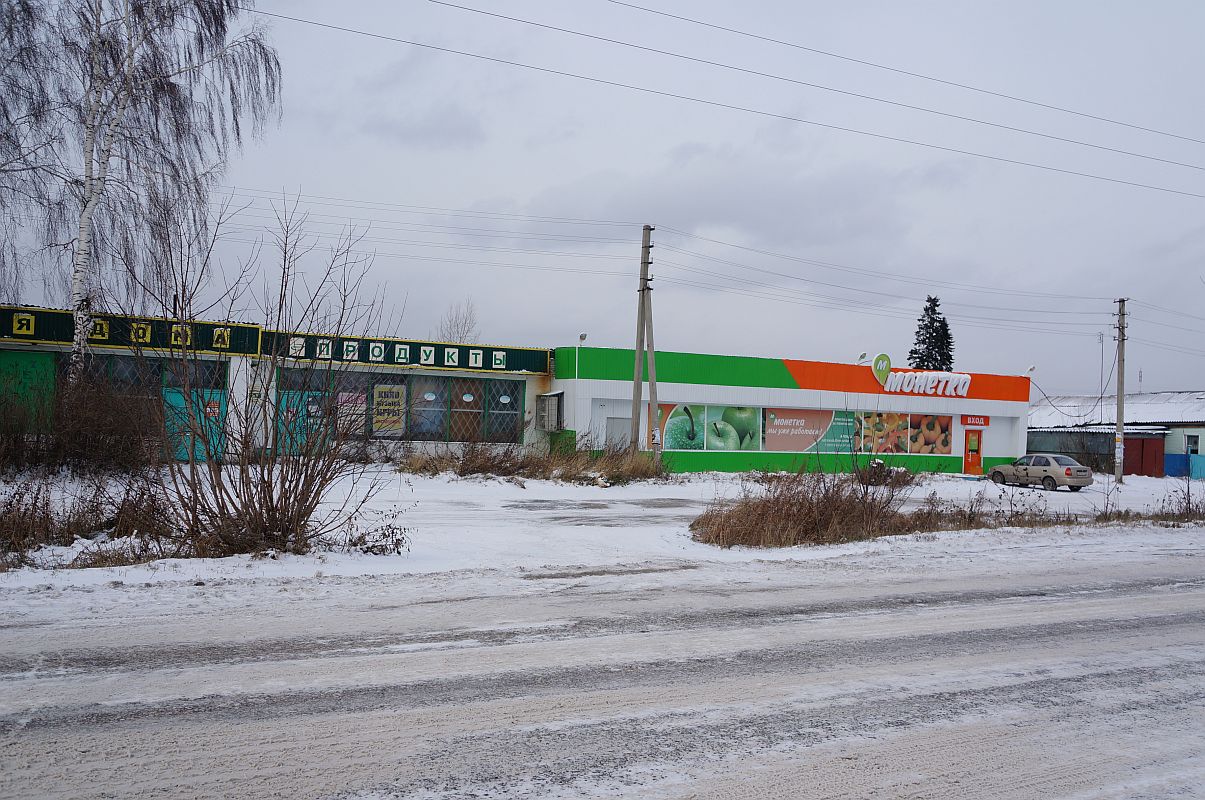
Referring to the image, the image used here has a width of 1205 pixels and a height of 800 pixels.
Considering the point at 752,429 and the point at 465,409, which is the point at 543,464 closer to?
the point at 465,409

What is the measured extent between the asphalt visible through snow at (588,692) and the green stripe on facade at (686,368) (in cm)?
2161

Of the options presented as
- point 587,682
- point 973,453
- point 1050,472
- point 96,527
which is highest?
point 973,453

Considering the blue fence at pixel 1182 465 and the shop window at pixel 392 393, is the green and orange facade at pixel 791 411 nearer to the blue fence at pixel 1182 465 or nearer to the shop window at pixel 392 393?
the shop window at pixel 392 393

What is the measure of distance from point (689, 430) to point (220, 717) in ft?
93.0

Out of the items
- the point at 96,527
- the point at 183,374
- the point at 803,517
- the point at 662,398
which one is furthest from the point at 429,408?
the point at 183,374

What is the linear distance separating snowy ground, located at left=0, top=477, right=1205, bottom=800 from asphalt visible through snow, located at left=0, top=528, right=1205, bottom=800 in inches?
0.8

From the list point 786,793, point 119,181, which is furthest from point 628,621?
point 119,181

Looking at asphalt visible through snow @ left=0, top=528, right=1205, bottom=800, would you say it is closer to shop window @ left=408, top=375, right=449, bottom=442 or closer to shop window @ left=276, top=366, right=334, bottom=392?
shop window @ left=276, top=366, right=334, bottom=392

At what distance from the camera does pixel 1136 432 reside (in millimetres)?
49656

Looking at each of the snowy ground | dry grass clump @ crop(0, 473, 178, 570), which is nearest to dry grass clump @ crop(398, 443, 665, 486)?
dry grass clump @ crop(0, 473, 178, 570)

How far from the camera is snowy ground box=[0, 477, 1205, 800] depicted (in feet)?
12.9

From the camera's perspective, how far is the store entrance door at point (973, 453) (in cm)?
3750

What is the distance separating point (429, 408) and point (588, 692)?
25.6 m

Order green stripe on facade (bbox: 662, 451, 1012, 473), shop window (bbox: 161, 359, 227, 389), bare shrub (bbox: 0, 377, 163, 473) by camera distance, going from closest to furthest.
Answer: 1. shop window (bbox: 161, 359, 227, 389)
2. bare shrub (bbox: 0, 377, 163, 473)
3. green stripe on facade (bbox: 662, 451, 1012, 473)
